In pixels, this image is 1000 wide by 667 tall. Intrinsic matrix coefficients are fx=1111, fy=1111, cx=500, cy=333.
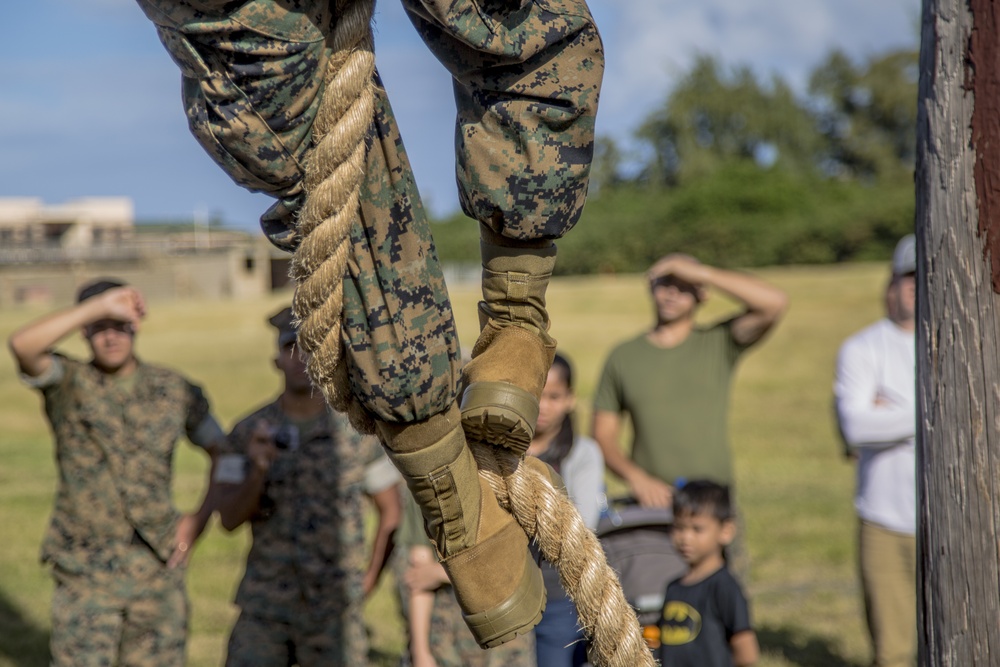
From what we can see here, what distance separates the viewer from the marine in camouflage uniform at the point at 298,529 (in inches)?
171

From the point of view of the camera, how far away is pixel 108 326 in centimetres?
465

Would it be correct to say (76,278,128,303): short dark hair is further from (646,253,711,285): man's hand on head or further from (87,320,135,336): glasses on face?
(646,253,711,285): man's hand on head

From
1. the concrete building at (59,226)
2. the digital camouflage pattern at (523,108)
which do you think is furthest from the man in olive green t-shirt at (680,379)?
the concrete building at (59,226)

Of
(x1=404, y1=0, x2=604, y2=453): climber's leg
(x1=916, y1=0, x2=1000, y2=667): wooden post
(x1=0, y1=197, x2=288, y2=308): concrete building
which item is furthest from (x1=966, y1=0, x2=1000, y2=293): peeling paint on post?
(x1=0, y1=197, x2=288, y2=308): concrete building

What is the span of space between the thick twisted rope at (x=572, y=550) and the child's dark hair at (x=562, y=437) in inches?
89.9

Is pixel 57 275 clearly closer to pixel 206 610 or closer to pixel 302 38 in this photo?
pixel 206 610

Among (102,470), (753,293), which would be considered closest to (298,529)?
(102,470)

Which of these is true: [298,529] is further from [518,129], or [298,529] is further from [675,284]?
[518,129]

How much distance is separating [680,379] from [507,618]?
11.8 ft

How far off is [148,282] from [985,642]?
3918 cm

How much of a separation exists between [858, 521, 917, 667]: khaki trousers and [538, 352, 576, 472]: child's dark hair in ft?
5.37

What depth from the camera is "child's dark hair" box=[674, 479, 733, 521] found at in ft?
13.2

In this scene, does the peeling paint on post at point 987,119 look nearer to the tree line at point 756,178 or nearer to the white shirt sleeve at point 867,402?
the white shirt sleeve at point 867,402

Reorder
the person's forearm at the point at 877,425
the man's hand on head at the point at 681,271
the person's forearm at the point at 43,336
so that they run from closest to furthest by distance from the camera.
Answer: the person's forearm at the point at 43,336 < the person's forearm at the point at 877,425 < the man's hand on head at the point at 681,271
